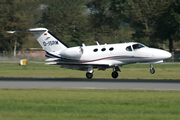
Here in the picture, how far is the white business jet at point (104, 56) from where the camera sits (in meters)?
27.5

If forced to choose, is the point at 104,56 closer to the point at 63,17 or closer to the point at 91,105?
the point at 91,105

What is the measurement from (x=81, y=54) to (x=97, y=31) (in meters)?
59.3

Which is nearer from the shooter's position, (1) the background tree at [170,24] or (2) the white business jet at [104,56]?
(2) the white business jet at [104,56]

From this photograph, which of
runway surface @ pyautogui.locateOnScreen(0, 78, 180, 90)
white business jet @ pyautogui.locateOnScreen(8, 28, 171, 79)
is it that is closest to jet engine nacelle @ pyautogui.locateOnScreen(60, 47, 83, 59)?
white business jet @ pyautogui.locateOnScreen(8, 28, 171, 79)

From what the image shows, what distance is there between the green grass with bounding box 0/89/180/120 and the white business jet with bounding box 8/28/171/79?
9295mm

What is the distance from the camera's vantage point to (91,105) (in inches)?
552

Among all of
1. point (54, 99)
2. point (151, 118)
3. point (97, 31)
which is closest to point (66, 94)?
point (54, 99)

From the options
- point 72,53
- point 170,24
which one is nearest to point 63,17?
point 170,24

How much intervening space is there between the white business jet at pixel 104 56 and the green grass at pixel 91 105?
9295 millimetres

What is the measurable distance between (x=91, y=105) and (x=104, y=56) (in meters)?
14.5

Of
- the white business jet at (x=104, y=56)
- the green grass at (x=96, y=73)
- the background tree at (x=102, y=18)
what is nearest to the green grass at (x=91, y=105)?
the white business jet at (x=104, y=56)

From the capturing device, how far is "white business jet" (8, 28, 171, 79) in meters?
27.5

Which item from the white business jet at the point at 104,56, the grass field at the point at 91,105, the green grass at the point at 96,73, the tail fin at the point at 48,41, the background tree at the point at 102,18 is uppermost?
the background tree at the point at 102,18

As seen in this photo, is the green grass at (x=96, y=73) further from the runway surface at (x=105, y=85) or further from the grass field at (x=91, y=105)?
the grass field at (x=91, y=105)
